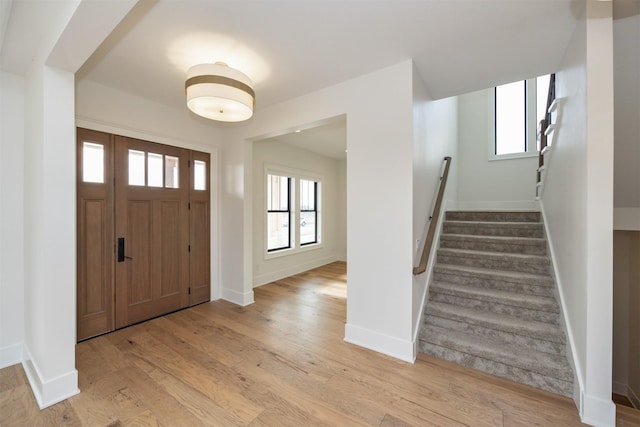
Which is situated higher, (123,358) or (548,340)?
(548,340)

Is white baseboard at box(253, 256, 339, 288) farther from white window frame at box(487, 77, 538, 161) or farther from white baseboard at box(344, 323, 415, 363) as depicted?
white window frame at box(487, 77, 538, 161)

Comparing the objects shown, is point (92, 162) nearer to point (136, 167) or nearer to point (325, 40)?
point (136, 167)

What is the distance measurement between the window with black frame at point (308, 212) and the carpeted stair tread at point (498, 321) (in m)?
3.66

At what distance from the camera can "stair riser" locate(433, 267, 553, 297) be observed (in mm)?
A: 2543

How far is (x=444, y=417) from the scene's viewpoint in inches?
67.8

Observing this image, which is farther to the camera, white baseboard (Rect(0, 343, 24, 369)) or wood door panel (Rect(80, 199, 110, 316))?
wood door panel (Rect(80, 199, 110, 316))

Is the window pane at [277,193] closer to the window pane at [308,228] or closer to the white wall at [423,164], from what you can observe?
the window pane at [308,228]

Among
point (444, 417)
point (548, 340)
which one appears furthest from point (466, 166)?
point (444, 417)

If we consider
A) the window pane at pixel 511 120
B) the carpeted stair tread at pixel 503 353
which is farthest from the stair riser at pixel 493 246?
the window pane at pixel 511 120

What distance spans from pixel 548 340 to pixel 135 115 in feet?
16.0

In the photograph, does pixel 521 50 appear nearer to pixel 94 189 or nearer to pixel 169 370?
pixel 169 370

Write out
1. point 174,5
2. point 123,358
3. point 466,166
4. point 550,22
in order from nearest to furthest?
point 174,5 → point 550,22 → point 123,358 → point 466,166

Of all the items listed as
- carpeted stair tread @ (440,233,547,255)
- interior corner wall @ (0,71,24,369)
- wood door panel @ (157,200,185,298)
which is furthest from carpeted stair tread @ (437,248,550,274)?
interior corner wall @ (0,71,24,369)

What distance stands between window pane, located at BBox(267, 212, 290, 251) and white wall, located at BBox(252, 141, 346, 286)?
253mm
